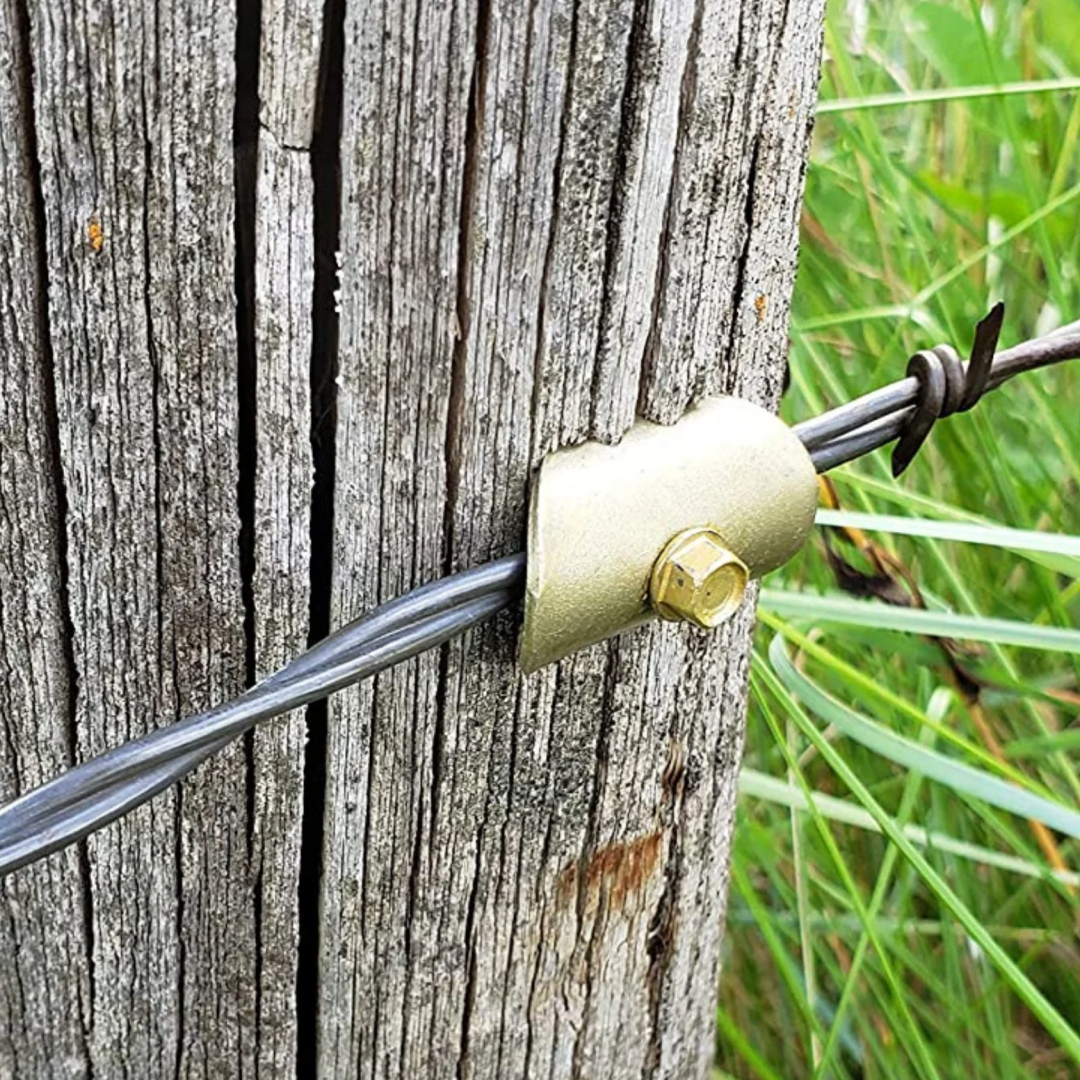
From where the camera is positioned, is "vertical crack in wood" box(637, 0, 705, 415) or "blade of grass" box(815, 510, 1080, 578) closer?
"vertical crack in wood" box(637, 0, 705, 415)

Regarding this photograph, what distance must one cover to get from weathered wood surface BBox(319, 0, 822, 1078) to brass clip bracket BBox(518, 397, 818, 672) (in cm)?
2

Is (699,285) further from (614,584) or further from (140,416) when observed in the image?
(140,416)

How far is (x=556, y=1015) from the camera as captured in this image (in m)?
1.07

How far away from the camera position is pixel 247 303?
0.77 m

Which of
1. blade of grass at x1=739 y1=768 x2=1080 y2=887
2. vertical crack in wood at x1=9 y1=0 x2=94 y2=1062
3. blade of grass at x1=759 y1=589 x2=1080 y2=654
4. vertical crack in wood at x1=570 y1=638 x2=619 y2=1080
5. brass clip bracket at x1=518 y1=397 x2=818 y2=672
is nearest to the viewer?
vertical crack in wood at x1=9 y1=0 x2=94 y2=1062

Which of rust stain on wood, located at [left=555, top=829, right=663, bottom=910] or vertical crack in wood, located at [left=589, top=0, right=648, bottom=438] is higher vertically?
vertical crack in wood, located at [left=589, top=0, right=648, bottom=438]

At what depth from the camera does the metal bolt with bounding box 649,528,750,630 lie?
836mm

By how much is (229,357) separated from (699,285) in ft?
0.85

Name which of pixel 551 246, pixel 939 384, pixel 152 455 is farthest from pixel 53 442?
pixel 939 384

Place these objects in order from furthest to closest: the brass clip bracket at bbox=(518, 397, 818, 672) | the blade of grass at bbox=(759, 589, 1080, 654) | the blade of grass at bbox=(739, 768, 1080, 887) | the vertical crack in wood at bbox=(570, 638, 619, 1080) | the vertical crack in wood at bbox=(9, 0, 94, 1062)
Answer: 1. the blade of grass at bbox=(739, 768, 1080, 887)
2. the blade of grass at bbox=(759, 589, 1080, 654)
3. the vertical crack in wood at bbox=(570, 638, 619, 1080)
4. the brass clip bracket at bbox=(518, 397, 818, 672)
5. the vertical crack in wood at bbox=(9, 0, 94, 1062)

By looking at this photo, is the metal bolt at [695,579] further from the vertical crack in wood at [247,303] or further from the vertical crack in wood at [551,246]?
the vertical crack in wood at [247,303]

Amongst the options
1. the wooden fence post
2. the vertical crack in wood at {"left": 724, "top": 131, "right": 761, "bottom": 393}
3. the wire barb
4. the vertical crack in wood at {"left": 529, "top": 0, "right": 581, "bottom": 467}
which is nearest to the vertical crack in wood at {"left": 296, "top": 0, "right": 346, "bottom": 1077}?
the wooden fence post

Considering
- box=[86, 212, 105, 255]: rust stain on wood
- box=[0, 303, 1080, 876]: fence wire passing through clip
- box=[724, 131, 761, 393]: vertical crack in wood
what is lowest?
box=[0, 303, 1080, 876]: fence wire passing through clip

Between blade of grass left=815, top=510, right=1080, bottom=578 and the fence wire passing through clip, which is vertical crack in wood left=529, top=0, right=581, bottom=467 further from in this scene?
blade of grass left=815, top=510, right=1080, bottom=578
